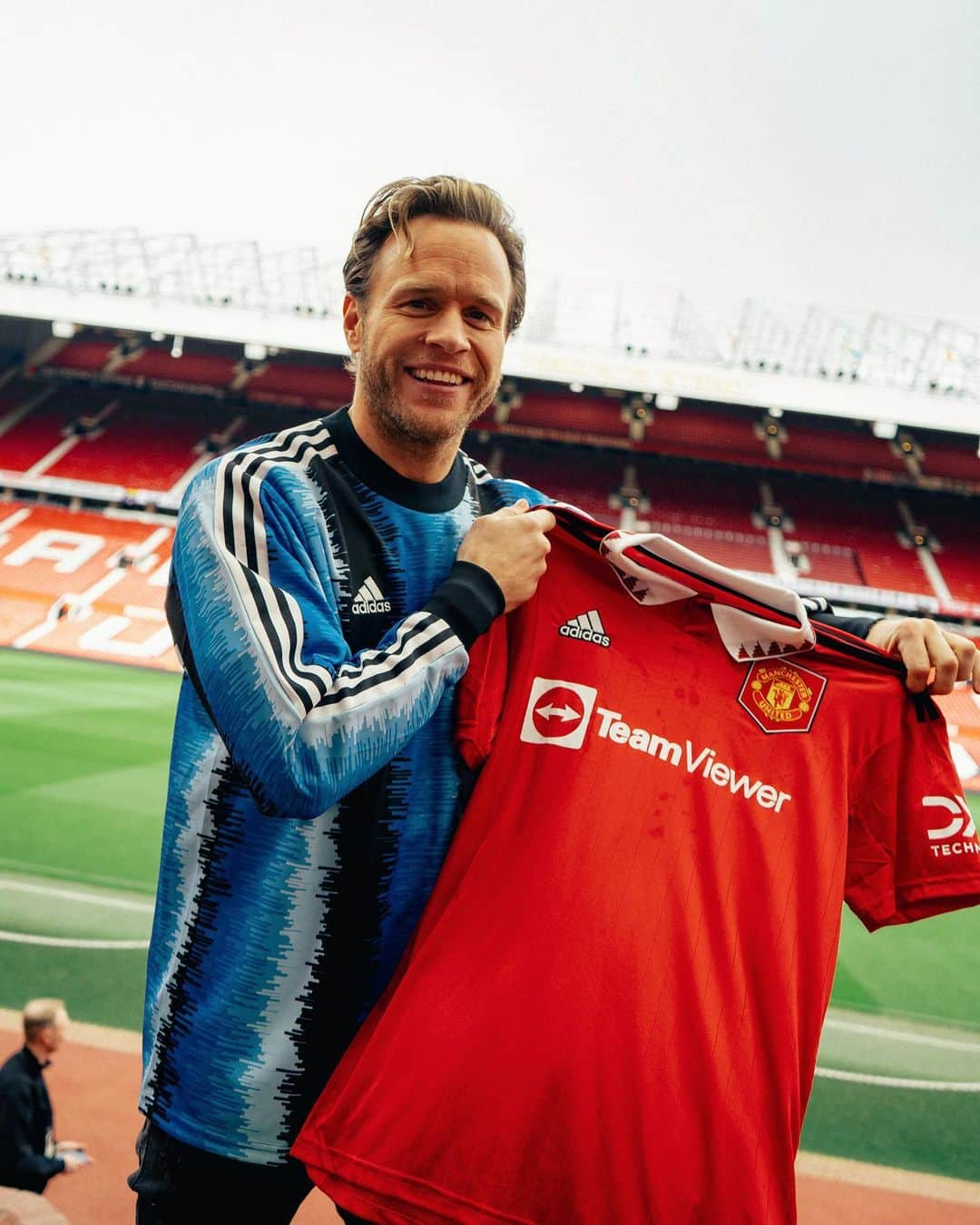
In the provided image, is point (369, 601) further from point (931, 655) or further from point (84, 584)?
point (84, 584)

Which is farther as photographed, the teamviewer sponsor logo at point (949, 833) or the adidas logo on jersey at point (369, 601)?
the teamviewer sponsor logo at point (949, 833)

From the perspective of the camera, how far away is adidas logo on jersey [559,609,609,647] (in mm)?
1536

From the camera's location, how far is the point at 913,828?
1.57m

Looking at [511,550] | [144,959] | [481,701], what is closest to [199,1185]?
[481,701]

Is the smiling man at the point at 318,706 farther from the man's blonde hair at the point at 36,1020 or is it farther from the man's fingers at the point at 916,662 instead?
the man's blonde hair at the point at 36,1020

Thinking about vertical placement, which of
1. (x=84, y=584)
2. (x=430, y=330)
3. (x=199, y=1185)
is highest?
(x=430, y=330)

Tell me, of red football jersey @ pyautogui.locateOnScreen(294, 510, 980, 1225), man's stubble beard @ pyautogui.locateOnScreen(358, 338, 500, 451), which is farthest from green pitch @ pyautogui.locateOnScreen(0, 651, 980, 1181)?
man's stubble beard @ pyautogui.locateOnScreen(358, 338, 500, 451)

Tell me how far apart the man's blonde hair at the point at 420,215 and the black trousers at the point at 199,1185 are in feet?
4.72

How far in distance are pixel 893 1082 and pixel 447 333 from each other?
13.0ft

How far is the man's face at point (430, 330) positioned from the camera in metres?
1.41

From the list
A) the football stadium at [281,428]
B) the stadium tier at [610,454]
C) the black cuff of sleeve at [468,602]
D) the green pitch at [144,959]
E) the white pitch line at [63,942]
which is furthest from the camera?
the stadium tier at [610,454]

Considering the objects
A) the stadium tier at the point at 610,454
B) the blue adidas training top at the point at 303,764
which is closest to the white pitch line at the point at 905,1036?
the blue adidas training top at the point at 303,764

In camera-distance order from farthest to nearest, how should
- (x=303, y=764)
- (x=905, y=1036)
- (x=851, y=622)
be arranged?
1. (x=905, y=1036)
2. (x=851, y=622)
3. (x=303, y=764)

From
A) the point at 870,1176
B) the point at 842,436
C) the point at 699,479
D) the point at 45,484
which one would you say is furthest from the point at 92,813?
the point at 842,436
